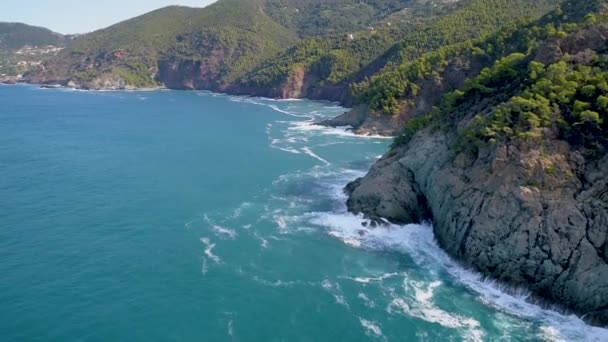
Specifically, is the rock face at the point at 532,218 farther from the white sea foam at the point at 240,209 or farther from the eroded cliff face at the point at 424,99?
the eroded cliff face at the point at 424,99

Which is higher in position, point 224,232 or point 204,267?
point 224,232

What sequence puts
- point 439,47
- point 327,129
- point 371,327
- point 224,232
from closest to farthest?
point 371,327 → point 224,232 → point 327,129 → point 439,47

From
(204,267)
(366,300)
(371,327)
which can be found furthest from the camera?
(204,267)

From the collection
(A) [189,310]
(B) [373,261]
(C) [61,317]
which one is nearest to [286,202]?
(B) [373,261]

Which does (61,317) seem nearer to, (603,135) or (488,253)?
(488,253)

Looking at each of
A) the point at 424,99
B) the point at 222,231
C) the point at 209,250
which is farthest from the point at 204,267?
the point at 424,99

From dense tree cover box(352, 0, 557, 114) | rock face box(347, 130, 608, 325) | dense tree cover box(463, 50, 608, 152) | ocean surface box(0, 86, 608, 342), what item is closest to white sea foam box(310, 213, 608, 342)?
ocean surface box(0, 86, 608, 342)

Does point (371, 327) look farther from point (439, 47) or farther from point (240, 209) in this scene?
point (439, 47)
